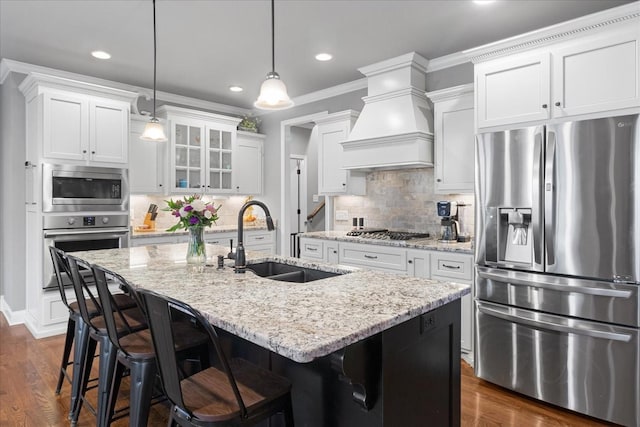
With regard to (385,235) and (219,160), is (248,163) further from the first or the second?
(385,235)

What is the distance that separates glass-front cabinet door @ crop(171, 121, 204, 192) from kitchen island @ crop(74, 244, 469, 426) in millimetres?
3393

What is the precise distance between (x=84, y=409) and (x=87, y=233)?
2.07 meters

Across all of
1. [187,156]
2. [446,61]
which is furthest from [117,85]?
[446,61]

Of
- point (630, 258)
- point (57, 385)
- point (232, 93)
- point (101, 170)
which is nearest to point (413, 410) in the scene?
point (630, 258)

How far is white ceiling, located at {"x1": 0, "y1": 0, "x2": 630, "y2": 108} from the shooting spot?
2.97 m

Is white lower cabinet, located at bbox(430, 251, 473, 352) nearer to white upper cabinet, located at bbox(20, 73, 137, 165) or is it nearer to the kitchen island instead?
the kitchen island

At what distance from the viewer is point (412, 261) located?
355 cm

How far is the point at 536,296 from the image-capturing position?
2.61 m

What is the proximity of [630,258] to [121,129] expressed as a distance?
15.1 feet

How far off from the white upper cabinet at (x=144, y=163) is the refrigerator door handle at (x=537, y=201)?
164 inches

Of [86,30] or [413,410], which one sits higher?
[86,30]

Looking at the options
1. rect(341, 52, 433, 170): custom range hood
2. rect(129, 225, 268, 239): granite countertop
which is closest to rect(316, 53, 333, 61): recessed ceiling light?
rect(341, 52, 433, 170): custom range hood

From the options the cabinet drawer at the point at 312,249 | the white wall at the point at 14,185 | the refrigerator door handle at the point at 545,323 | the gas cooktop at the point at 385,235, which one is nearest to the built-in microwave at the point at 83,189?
the white wall at the point at 14,185

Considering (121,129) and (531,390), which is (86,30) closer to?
(121,129)
